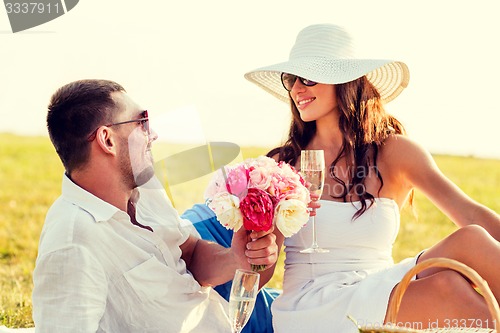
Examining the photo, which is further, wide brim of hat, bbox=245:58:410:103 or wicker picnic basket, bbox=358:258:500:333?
wide brim of hat, bbox=245:58:410:103

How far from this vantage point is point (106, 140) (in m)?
3.34

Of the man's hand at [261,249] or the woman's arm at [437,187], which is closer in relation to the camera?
the man's hand at [261,249]

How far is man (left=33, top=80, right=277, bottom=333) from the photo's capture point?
3.02 meters

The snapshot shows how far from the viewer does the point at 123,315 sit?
10.7 feet

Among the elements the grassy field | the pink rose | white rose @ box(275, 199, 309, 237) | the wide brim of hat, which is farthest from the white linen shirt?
the grassy field

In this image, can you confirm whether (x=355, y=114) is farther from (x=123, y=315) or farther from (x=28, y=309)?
(x=28, y=309)

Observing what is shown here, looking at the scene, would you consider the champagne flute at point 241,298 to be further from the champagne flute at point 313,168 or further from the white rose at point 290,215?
the champagne flute at point 313,168

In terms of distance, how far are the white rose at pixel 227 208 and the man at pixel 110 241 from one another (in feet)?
0.46

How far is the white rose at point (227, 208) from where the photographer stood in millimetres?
3244

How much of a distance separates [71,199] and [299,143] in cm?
176

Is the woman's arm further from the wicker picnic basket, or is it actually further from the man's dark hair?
the man's dark hair

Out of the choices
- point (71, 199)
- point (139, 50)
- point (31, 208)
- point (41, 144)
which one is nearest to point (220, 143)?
point (71, 199)

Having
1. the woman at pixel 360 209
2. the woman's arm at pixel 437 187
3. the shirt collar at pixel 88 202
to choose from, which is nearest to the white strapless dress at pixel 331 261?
the woman at pixel 360 209

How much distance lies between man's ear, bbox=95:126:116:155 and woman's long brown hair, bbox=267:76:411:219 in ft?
4.77
